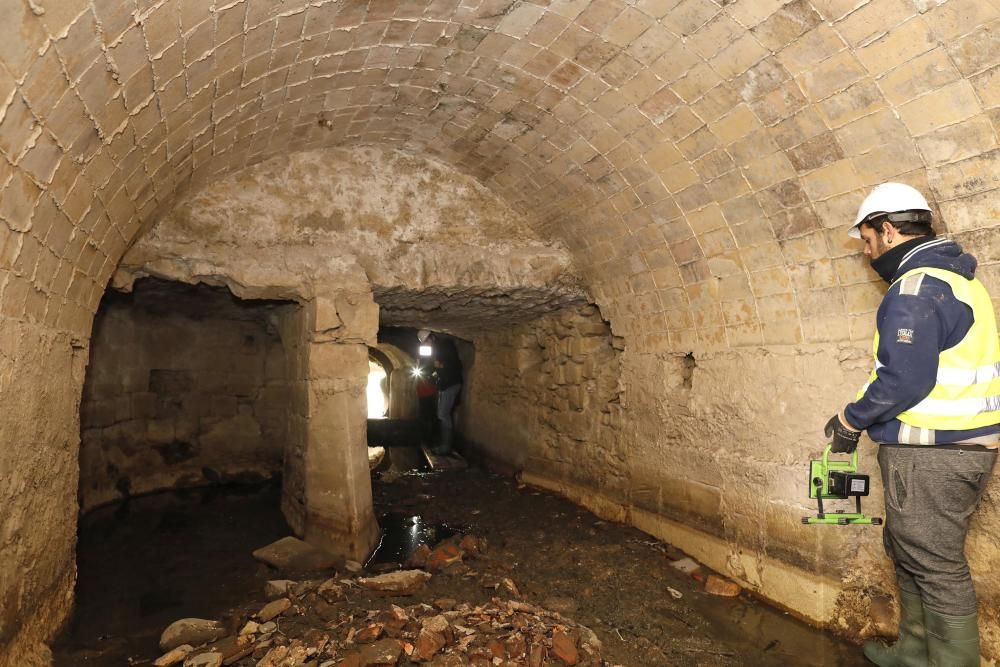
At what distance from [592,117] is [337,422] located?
2.88 metres

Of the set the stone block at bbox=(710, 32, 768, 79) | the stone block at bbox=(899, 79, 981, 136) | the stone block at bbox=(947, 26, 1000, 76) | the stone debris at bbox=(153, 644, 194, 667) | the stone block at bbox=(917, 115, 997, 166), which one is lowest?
the stone debris at bbox=(153, 644, 194, 667)

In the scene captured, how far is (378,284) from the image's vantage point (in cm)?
505

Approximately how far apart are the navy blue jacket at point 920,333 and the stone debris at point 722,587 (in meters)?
1.85

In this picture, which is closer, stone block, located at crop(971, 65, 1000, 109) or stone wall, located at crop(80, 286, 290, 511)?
stone block, located at crop(971, 65, 1000, 109)

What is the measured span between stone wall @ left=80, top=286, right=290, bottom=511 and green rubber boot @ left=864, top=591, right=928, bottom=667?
535cm

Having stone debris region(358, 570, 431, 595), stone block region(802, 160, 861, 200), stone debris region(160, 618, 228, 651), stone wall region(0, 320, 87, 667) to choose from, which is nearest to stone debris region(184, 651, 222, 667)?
stone debris region(160, 618, 228, 651)

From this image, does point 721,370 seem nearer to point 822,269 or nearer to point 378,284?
point 822,269

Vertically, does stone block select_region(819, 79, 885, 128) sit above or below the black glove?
above

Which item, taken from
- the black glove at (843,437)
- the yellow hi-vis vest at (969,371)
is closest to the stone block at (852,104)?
the yellow hi-vis vest at (969,371)

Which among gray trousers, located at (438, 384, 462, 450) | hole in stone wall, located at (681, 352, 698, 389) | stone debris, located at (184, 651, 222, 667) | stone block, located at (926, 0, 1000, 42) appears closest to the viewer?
stone block, located at (926, 0, 1000, 42)

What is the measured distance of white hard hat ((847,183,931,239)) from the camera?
105 inches

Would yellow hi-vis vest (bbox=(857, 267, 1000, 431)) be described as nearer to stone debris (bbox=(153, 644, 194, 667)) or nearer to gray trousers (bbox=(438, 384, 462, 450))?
stone debris (bbox=(153, 644, 194, 667))

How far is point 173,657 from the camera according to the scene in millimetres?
3043

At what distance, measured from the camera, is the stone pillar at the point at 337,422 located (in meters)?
4.67
